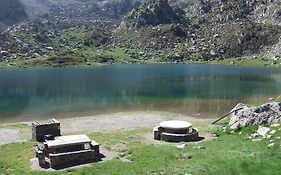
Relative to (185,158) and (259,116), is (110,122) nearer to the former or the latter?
(259,116)

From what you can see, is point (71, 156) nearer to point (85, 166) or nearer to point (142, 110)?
point (85, 166)

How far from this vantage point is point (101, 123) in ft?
212

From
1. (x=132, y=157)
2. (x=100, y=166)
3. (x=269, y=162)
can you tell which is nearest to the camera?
(x=269, y=162)

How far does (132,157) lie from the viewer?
36.1 metres

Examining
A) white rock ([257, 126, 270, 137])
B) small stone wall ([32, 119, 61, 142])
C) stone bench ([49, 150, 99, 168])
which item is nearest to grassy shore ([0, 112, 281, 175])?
white rock ([257, 126, 270, 137])

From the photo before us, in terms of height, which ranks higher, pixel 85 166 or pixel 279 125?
pixel 279 125

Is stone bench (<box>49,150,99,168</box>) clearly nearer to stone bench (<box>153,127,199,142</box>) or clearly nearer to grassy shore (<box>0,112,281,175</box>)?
grassy shore (<box>0,112,281,175</box>)

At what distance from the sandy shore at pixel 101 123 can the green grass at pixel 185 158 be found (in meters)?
9.96

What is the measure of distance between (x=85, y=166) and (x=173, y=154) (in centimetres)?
758

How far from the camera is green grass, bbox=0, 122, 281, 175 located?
1033 inches

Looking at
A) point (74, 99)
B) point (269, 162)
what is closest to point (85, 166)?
point (269, 162)

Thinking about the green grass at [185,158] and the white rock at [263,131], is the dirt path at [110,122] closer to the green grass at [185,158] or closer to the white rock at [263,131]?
the green grass at [185,158]

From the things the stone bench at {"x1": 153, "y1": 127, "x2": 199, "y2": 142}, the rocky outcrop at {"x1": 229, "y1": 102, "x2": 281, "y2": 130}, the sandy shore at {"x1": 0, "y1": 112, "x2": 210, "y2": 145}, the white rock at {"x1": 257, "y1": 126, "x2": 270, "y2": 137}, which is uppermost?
the rocky outcrop at {"x1": 229, "y1": 102, "x2": 281, "y2": 130}

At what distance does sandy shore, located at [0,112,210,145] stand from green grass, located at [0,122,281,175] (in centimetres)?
996
